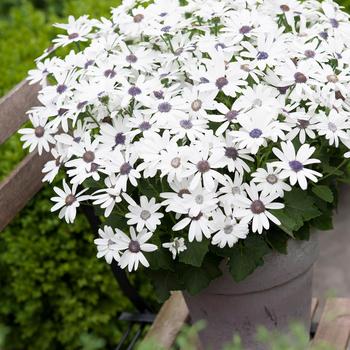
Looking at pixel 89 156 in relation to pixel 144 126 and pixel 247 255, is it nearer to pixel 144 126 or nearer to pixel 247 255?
pixel 144 126

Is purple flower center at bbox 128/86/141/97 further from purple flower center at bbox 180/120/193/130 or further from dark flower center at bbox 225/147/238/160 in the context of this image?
dark flower center at bbox 225/147/238/160

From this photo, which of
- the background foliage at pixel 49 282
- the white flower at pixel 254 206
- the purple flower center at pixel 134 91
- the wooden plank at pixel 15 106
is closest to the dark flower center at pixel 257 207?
the white flower at pixel 254 206

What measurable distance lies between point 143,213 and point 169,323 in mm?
701

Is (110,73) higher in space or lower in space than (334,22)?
higher

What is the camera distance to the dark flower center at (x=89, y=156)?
5.44 ft

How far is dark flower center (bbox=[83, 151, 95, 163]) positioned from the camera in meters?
1.66

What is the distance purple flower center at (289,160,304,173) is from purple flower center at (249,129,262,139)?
0.08 metres

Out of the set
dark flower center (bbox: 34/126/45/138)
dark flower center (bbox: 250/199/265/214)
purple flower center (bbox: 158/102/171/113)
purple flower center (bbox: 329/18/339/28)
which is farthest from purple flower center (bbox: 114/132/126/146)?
purple flower center (bbox: 329/18/339/28)

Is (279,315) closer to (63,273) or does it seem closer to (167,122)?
(167,122)

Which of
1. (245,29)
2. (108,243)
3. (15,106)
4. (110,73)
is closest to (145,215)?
(108,243)

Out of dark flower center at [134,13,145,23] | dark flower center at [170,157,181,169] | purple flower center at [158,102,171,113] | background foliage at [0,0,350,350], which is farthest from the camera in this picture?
background foliage at [0,0,350,350]

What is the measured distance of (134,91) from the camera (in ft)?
5.50

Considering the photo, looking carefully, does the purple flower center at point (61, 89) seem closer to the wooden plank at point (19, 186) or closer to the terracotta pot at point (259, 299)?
the wooden plank at point (19, 186)

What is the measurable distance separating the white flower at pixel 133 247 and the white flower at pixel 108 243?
0.04 ft
